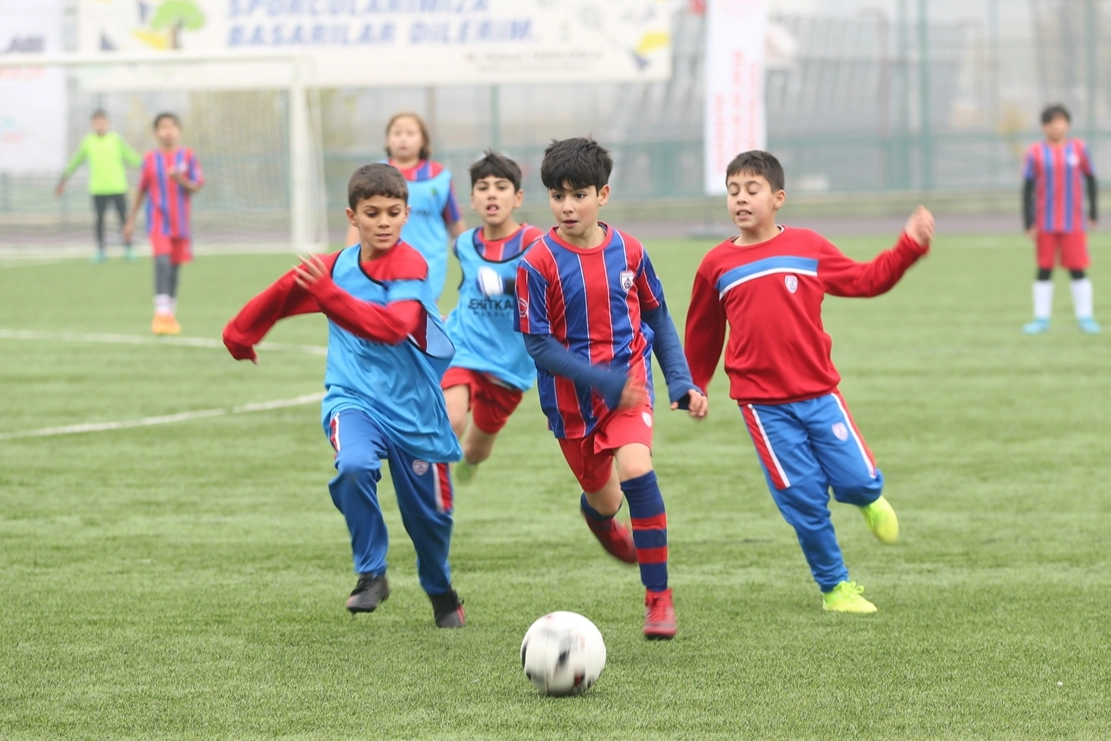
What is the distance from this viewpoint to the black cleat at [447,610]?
544cm

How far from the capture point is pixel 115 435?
9.53m

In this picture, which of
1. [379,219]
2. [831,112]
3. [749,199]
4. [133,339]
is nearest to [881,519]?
[749,199]

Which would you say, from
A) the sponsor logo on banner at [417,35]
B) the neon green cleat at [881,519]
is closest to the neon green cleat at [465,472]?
the neon green cleat at [881,519]

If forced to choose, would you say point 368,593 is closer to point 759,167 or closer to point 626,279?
point 626,279

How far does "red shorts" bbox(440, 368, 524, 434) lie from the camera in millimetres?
7406

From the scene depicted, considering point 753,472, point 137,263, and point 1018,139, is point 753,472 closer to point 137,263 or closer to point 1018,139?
point 137,263

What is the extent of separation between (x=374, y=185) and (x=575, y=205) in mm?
648

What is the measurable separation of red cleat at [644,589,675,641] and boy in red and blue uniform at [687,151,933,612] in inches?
26.9

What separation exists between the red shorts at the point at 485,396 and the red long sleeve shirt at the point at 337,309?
2095 mm

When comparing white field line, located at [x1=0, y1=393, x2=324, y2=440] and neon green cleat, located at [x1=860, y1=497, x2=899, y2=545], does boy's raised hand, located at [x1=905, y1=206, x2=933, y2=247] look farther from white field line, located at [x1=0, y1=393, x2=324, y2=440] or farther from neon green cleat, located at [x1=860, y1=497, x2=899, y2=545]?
white field line, located at [x1=0, y1=393, x2=324, y2=440]

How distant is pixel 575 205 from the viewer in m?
5.23

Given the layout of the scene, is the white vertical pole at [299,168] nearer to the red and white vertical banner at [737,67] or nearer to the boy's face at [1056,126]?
the red and white vertical banner at [737,67]

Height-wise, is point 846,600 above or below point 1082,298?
below

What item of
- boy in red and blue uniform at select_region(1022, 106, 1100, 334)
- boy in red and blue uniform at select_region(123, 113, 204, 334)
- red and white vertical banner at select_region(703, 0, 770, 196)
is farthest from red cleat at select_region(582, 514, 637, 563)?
red and white vertical banner at select_region(703, 0, 770, 196)
